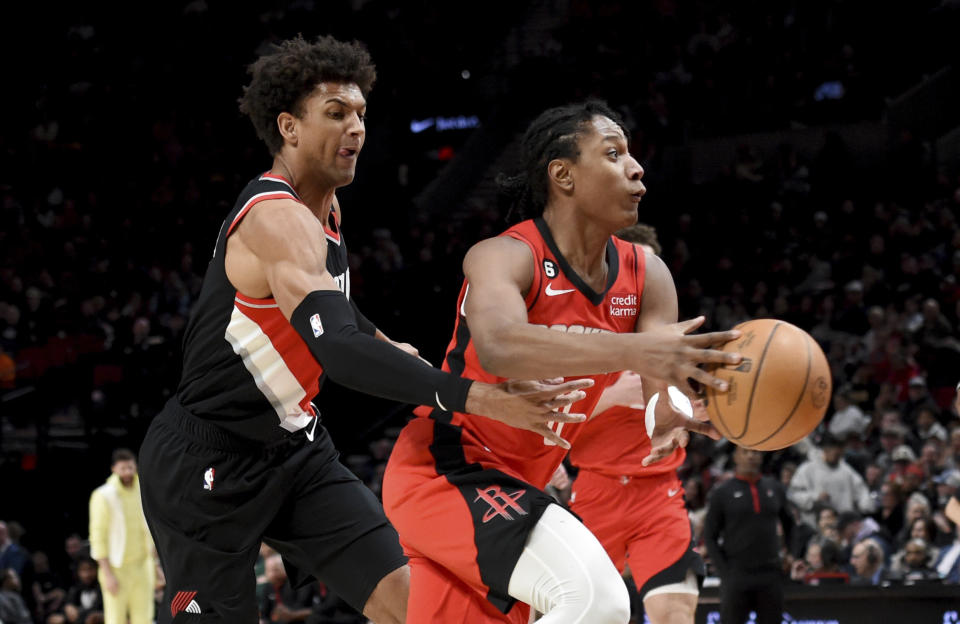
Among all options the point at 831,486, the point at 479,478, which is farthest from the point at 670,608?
the point at 831,486

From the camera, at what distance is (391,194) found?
18078 millimetres

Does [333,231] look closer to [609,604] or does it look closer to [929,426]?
[609,604]

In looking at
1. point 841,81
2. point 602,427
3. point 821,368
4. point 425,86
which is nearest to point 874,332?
point 841,81

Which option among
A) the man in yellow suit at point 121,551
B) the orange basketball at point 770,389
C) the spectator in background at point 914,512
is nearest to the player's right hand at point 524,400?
the orange basketball at point 770,389

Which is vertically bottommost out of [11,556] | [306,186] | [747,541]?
[11,556]

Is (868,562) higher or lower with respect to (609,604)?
lower

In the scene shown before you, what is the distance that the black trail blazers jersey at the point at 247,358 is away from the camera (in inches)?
148

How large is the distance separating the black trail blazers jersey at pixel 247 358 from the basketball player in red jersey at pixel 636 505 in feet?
7.04

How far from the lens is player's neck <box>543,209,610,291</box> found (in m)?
3.85

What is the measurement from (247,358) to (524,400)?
1163mm

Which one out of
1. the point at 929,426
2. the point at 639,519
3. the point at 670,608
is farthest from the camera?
the point at 929,426

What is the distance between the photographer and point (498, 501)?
3.54m

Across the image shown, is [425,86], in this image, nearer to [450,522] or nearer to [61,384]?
[61,384]

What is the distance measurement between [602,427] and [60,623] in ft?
22.3
